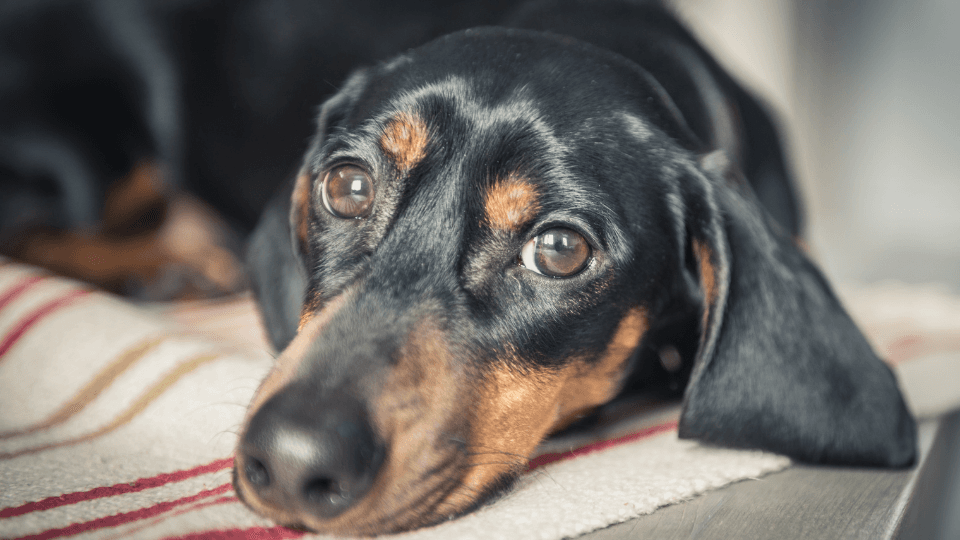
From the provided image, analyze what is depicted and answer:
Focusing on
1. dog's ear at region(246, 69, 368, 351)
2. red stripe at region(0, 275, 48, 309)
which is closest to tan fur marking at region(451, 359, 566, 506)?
dog's ear at region(246, 69, 368, 351)

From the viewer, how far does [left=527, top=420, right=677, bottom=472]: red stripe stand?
1.47m

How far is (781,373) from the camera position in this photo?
4.91 ft

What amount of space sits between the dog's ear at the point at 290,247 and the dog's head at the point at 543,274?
0.16 m

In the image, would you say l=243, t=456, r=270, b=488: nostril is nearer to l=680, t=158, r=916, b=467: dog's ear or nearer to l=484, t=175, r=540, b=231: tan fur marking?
l=484, t=175, r=540, b=231: tan fur marking

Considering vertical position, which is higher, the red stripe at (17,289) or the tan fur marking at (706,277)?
the tan fur marking at (706,277)

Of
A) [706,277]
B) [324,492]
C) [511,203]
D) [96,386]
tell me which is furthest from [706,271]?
[96,386]

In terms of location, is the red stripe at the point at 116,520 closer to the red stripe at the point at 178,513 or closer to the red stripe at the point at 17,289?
the red stripe at the point at 178,513

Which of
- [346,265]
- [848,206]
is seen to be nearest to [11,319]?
[346,265]

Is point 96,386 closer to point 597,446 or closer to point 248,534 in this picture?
point 248,534

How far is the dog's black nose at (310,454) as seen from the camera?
39.4 inches

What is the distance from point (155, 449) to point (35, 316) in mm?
718

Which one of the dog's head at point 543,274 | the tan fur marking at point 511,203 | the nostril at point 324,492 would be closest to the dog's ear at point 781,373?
the dog's head at point 543,274

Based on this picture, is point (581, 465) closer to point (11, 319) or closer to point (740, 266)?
point (740, 266)

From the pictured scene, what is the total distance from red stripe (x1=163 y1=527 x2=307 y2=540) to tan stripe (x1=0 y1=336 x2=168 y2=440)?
0.72m
